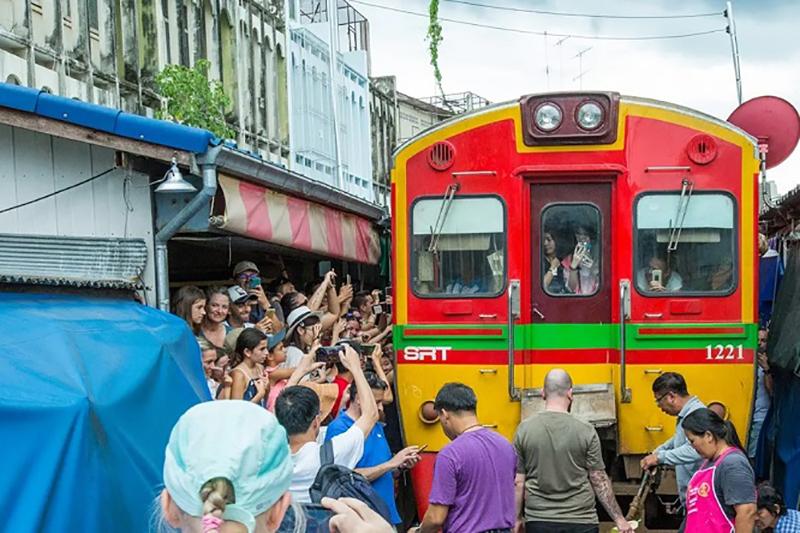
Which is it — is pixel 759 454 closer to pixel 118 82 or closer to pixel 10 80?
pixel 10 80

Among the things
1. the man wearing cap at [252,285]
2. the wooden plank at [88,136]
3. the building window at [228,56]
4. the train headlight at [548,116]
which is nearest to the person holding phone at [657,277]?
the train headlight at [548,116]

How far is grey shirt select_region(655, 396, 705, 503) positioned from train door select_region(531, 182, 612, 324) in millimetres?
1299

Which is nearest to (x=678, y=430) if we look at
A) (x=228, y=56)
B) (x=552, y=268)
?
(x=552, y=268)

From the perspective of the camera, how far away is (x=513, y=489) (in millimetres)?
5320

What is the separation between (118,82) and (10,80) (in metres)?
2.94

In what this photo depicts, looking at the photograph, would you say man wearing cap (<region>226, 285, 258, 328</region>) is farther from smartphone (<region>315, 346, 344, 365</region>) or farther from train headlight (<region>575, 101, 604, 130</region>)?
train headlight (<region>575, 101, 604, 130</region>)

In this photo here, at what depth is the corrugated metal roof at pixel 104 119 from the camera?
17.2ft

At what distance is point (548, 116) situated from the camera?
303 inches

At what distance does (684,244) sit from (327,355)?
291 centimetres

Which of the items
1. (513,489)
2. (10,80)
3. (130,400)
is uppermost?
(10,80)

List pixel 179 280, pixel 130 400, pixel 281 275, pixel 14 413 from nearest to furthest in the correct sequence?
pixel 14 413
pixel 130 400
pixel 179 280
pixel 281 275

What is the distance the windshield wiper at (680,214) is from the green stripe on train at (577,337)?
0.61 m

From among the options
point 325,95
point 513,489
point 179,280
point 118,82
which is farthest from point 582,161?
point 325,95

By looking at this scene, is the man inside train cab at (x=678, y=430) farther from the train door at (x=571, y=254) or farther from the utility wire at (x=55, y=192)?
the utility wire at (x=55, y=192)
